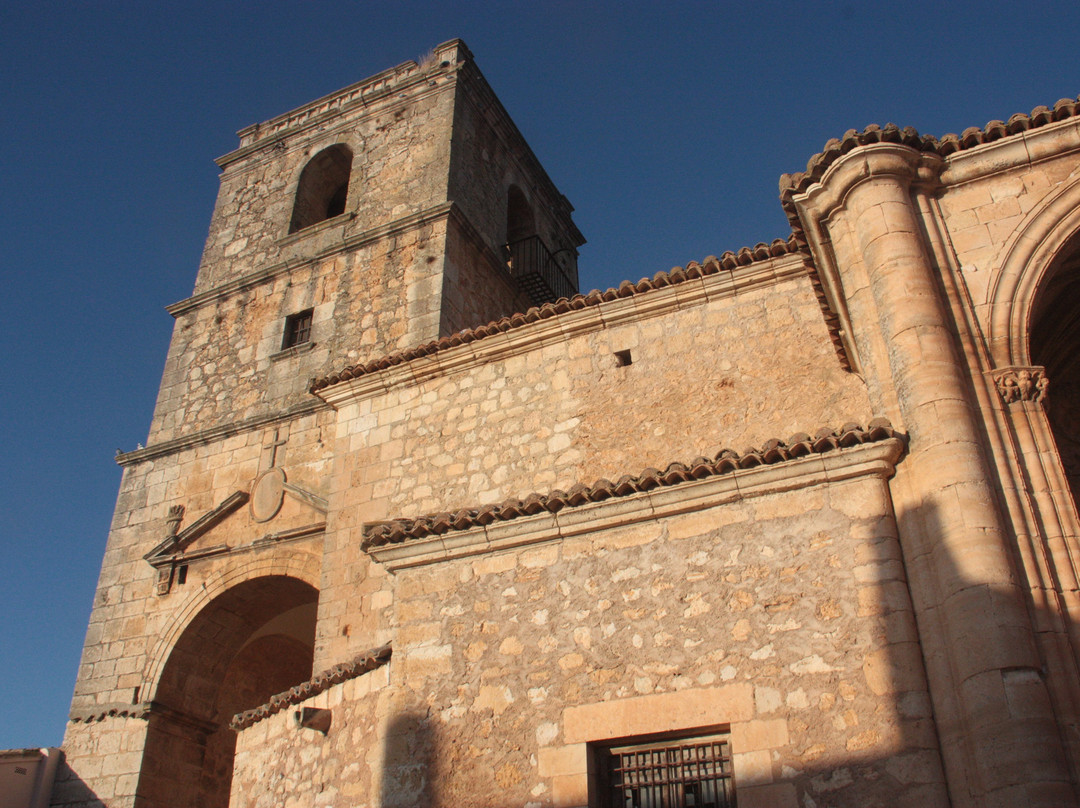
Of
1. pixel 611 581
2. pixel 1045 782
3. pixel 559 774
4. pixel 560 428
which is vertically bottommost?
pixel 1045 782

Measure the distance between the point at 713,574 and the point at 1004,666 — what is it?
1.75 meters

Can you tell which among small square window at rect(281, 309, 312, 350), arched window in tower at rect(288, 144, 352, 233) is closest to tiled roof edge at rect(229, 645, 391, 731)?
small square window at rect(281, 309, 312, 350)

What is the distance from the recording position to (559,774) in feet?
19.3

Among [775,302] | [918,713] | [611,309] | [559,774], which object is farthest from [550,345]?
[918,713]

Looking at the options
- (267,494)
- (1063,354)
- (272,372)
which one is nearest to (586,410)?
(1063,354)

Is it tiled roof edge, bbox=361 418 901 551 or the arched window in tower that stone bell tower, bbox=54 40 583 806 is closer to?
the arched window in tower

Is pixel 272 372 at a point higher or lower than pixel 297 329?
lower

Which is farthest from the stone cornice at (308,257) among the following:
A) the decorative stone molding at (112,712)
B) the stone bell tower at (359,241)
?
the decorative stone molding at (112,712)

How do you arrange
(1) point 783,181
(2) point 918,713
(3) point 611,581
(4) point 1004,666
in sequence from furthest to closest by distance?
(1) point 783,181, (3) point 611,581, (2) point 918,713, (4) point 1004,666

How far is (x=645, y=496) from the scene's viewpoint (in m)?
6.41

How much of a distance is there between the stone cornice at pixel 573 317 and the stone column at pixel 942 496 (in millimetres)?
2107

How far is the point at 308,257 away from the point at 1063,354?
10.4 metres

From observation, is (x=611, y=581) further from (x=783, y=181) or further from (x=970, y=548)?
(x=783, y=181)

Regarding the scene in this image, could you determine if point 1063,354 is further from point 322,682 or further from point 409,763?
point 322,682
